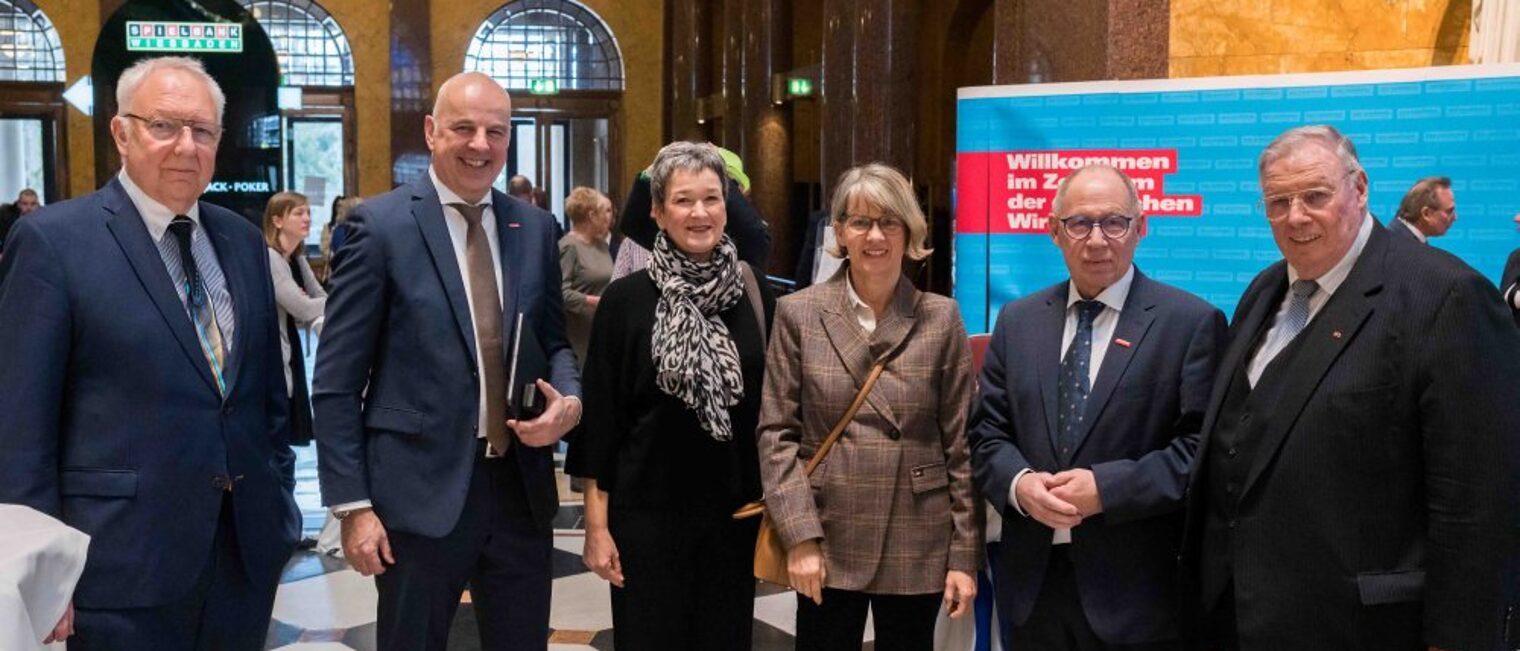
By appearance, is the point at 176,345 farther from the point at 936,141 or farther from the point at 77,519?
the point at 936,141

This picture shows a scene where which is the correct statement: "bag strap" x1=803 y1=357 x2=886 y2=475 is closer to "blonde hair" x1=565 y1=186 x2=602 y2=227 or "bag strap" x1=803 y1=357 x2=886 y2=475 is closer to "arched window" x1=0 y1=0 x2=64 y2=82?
"blonde hair" x1=565 y1=186 x2=602 y2=227

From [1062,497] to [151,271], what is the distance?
5.75 ft

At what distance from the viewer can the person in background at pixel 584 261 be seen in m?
6.94

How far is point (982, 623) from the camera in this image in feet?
9.80

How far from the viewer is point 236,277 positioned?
2.68 meters

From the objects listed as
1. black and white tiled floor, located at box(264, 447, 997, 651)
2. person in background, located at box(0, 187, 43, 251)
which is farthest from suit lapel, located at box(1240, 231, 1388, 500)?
person in background, located at box(0, 187, 43, 251)

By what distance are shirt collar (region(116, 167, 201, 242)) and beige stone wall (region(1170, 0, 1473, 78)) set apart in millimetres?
3472

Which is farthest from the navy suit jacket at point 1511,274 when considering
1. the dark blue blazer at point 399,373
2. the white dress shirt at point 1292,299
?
the dark blue blazer at point 399,373

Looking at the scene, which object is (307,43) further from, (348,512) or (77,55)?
(348,512)

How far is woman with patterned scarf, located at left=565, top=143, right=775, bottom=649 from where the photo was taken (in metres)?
2.88

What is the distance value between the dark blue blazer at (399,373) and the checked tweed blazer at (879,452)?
2.12ft

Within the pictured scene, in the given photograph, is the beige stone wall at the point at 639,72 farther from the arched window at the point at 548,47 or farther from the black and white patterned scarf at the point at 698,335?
the black and white patterned scarf at the point at 698,335

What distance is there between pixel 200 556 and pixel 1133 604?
1774 millimetres

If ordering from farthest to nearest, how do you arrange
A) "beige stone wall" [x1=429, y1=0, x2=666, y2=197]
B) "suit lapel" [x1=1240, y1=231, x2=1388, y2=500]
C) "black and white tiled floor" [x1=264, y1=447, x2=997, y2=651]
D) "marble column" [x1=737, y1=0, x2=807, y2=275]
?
"beige stone wall" [x1=429, y1=0, x2=666, y2=197], "marble column" [x1=737, y1=0, x2=807, y2=275], "black and white tiled floor" [x1=264, y1=447, x2=997, y2=651], "suit lapel" [x1=1240, y1=231, x2=1388, y2=500]
